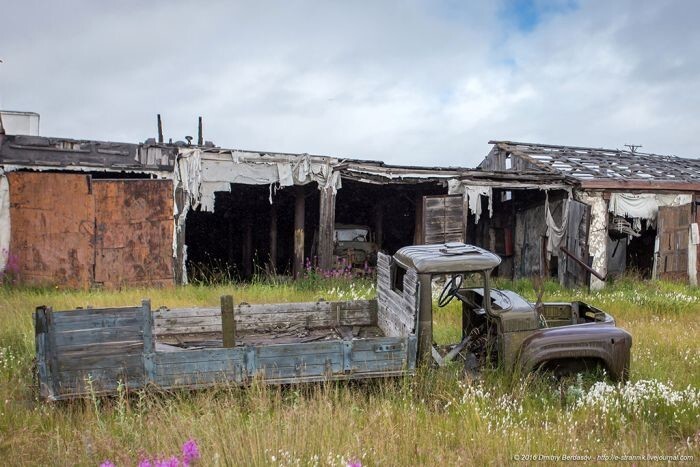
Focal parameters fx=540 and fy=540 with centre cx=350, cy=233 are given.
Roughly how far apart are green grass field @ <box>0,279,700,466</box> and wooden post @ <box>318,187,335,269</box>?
7.60 m

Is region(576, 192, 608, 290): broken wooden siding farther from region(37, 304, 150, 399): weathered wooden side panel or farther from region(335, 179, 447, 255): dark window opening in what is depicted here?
region(37, 304, 150, 399): weathered wooden side panel

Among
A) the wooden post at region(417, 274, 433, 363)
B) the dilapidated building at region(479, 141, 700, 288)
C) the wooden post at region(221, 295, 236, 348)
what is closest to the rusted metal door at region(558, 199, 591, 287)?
the dilapidated building at region(479, 141, 700, 288)

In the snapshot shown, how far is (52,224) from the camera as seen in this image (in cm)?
1130

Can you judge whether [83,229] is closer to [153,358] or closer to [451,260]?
[153,358]

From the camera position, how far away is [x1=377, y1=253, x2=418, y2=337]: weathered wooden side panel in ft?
17.1

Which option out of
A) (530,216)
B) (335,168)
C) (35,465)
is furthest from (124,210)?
(530,216)

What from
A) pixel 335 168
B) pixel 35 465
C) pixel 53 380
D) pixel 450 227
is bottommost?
pixel 35 465

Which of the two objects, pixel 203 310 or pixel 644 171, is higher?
pixel 644 171

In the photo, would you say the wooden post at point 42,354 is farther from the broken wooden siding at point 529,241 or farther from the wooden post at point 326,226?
the broken wooden siding at point 529,241

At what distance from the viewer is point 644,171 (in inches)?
623

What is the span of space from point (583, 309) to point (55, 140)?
1049 centimetres

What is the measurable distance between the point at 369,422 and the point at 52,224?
9.64 metres

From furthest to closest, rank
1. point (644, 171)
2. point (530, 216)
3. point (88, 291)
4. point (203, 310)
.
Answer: point (530, 216), point (644, 171), point (88, 291), point (203, 310)

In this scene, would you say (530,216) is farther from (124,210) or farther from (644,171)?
(124,210)
